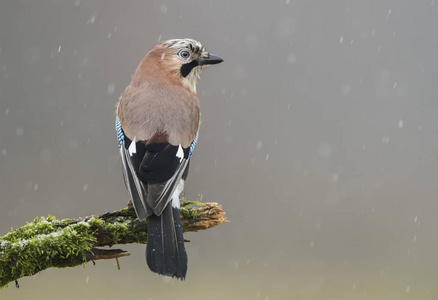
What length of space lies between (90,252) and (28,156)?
27.4ft

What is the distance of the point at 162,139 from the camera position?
4879 millimetres

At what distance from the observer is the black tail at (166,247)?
428 centimetres

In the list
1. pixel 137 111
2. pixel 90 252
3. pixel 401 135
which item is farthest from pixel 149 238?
pixel 401 135

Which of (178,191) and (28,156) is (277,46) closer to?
(28,156)

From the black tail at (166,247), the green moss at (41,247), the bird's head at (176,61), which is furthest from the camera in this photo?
the bird's head at (176,61)

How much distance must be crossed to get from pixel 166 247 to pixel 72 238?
640mm

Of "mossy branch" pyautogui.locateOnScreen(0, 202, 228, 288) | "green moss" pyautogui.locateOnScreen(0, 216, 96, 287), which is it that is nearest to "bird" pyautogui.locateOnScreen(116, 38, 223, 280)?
"mossy branch" pyautogui.locateOnScreen(0, 202, 228, 288)

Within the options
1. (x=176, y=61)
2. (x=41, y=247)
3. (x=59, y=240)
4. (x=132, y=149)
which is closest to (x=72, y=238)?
(x=59, y=240)

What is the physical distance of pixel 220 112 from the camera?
1328 centimetres

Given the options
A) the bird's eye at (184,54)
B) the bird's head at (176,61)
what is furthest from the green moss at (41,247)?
the bird's eye at (184,54)

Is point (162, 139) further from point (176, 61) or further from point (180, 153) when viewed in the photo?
point (176, 61)

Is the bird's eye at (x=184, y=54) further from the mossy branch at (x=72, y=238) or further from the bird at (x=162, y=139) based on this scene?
the mossy branch at (x=72, y=238)

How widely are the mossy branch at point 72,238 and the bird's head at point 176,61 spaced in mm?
1394

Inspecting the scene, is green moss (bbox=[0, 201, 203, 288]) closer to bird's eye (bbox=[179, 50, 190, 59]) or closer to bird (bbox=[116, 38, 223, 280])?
bird (bbox=[116, 38, 223, 280])
